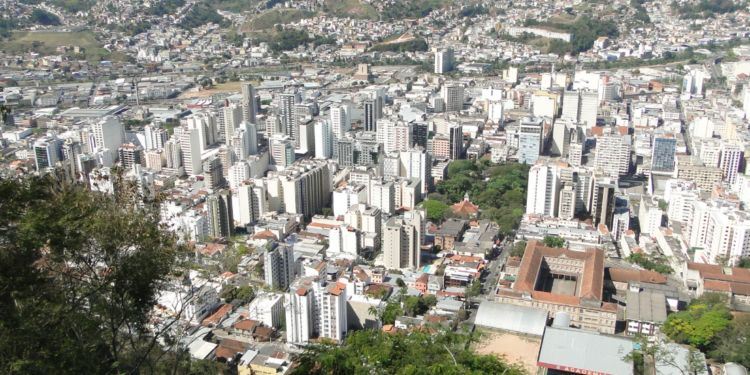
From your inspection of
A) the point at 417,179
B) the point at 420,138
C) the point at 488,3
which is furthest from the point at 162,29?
the point at 417,179

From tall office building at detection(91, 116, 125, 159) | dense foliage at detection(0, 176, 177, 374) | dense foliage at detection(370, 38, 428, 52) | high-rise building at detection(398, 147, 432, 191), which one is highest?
dense foliage at detection(370, 38, 428, 52)

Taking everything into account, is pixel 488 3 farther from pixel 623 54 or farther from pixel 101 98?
pixel 101 98

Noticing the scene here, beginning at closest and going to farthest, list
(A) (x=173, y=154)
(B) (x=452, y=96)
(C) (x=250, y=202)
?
(C) (x=250, y=202)
(A) (x=173, y=154)
(B) (x=452, y=96)

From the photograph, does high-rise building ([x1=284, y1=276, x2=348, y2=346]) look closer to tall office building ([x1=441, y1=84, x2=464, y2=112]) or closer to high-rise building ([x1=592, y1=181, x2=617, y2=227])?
high-rise building ([x1=592, y1=181, x2=617, y2=227])

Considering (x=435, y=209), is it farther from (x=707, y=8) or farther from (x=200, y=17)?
(x=200, y=17)

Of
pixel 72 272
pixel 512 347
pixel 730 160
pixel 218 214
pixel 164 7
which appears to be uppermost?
pixel 164 7

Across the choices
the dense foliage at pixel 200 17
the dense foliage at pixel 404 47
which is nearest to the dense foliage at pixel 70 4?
the dense foliage at pixel 200 17

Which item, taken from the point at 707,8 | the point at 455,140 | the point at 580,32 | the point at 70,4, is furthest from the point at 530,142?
the point at 70,4

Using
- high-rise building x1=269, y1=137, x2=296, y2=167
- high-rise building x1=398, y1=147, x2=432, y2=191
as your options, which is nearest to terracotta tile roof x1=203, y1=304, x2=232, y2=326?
high-rise building x1=398, y1=147, x2=432, y2=191

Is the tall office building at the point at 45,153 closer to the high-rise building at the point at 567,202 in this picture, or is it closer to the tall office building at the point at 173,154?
the tall office building at the point at 173,154
